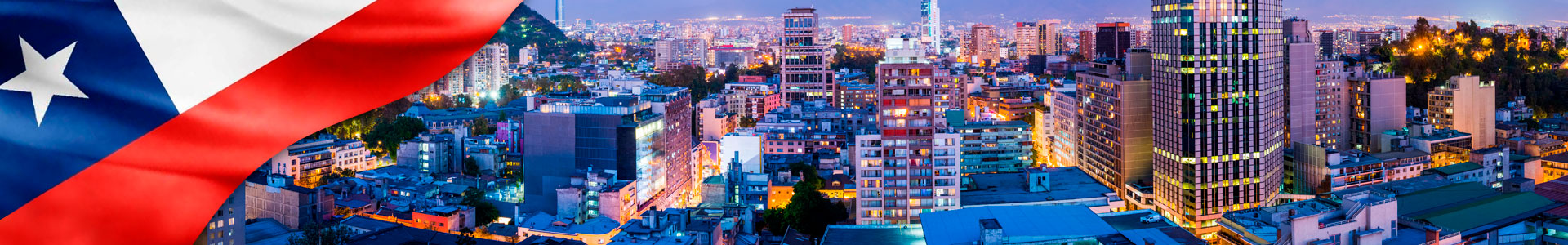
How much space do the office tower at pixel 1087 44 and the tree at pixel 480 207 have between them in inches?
782

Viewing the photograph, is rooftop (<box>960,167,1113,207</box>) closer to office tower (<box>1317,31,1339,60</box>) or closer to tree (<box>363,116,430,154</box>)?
tree (<box>363,116,430,154</box>)

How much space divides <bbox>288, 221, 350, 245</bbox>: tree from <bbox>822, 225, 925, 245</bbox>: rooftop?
9.73ft

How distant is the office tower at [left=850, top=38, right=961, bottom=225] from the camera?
9125 mm

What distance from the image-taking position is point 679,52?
86.9 ft

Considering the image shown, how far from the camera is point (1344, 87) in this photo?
44.6 feet

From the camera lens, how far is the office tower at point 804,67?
61.5 feet

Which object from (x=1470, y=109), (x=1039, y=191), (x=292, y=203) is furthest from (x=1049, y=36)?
(x=292, y=203)

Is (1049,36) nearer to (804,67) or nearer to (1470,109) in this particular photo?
(804,67)

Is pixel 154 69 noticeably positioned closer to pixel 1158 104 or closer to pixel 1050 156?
pixel 1158 104

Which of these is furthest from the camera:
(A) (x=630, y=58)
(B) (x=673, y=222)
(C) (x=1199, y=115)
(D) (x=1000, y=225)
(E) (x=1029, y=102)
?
(A) (x=630, y=58)

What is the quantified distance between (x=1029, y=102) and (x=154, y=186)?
685 inches

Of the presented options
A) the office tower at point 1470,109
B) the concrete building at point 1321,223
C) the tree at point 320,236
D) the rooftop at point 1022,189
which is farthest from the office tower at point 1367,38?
the tree at point 320,236

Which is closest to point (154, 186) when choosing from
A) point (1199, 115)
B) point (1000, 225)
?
point (1000, 225)

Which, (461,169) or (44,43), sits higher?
(44,43)
